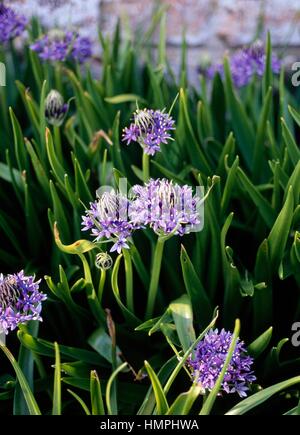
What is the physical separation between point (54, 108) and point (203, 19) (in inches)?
45.2

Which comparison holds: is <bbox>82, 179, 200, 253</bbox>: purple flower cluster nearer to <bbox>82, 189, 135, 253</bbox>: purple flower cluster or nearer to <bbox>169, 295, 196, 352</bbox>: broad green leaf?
<bbox>82, 189, 135, 253</bbox>: purple flower cluster

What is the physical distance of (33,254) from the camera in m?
1.44

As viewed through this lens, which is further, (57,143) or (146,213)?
(57,143)

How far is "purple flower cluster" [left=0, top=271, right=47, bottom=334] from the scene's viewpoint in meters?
0.95

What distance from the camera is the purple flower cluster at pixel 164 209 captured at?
3.18 ft

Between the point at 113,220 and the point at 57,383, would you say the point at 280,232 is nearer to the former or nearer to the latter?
the point at 113,220

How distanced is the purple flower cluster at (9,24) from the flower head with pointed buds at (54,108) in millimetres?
302

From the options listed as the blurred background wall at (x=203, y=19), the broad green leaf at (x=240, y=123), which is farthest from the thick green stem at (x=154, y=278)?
the blurred background wall at (x=203, y=19)

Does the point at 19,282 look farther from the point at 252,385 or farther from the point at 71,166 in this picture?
the point at 71,166

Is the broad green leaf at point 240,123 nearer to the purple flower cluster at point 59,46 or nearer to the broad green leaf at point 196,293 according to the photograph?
the purple flower cluster at point 59,46

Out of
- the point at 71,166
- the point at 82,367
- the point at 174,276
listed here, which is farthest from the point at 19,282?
the point at 71,166

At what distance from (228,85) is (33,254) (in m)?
0.60

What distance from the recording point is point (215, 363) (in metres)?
0.98

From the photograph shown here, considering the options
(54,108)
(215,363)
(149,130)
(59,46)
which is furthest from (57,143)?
(215,363)
